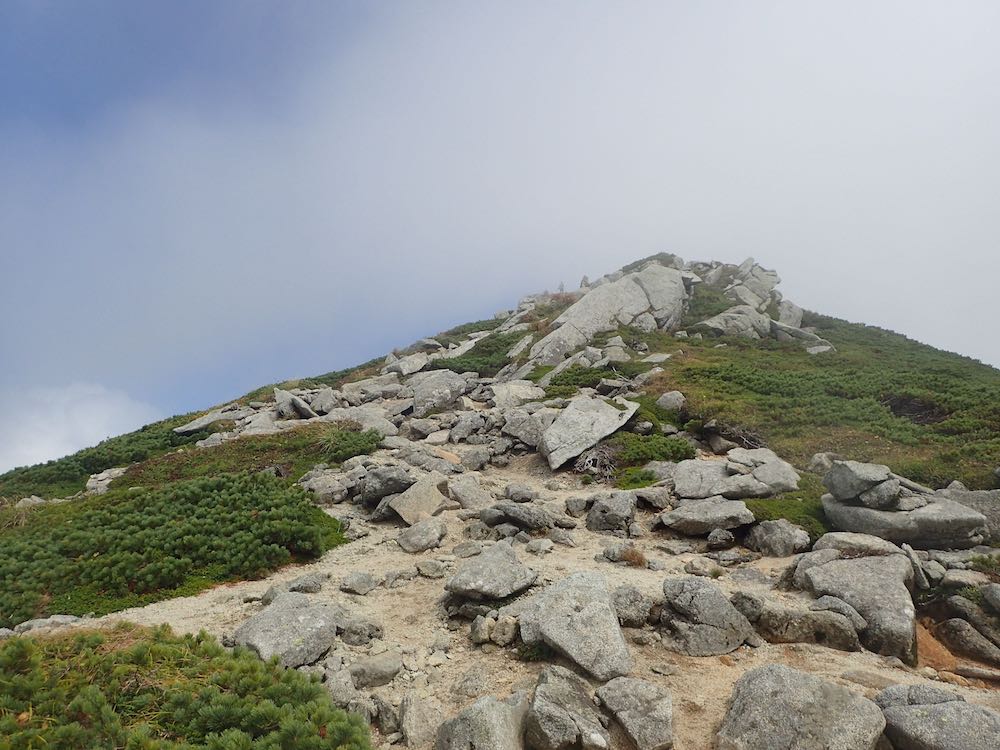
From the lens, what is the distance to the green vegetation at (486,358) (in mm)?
36938

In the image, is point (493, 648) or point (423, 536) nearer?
point (493, 648)

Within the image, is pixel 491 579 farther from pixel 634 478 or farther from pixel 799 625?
pixel 634 478

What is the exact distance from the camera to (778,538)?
43.0 ft

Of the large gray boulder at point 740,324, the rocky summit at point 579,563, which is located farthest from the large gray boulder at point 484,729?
Result: the large gray boulder at point 740,324

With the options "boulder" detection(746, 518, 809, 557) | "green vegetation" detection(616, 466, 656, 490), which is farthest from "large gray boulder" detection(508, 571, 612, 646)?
"green vegetation" detection(616, 466, 656, 490)

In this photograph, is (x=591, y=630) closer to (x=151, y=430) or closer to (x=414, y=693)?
(x=414, y=693)

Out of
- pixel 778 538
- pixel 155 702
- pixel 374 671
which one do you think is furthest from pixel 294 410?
pixel 778 538

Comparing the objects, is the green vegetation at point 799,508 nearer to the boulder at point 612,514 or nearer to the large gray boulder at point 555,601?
the boulder at point 612,514

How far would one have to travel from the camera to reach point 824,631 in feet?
30.1

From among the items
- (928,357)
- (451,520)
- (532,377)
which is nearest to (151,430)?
(532,377)

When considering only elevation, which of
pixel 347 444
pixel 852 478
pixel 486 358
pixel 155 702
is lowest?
pixel 347 444

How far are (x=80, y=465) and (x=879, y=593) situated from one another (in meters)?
31.5

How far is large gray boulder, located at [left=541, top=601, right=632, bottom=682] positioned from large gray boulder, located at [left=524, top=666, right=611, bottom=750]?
0.63m

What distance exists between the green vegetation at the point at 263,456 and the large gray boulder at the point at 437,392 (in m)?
5.60
